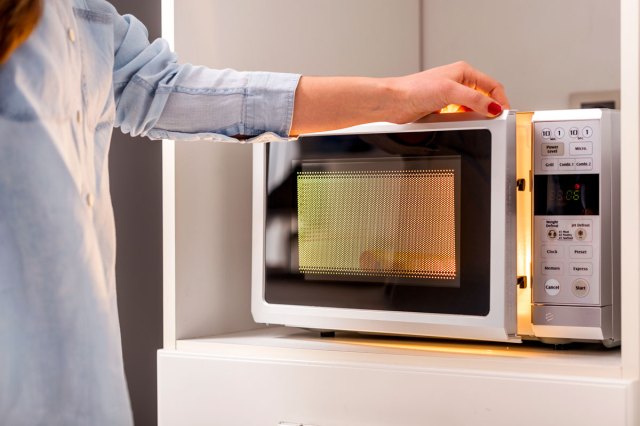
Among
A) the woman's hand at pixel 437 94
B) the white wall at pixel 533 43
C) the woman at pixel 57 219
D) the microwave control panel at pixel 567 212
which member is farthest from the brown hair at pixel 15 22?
the white wall at pixel 533 43

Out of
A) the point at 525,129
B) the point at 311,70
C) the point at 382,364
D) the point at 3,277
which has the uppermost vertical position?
the point at 311,70

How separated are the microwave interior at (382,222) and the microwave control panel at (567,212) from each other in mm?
57

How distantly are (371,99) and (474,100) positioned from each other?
110 mm

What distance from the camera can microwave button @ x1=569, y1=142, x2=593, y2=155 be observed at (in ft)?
3.00

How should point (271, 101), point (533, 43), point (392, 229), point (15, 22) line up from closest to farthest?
1. point (15, 22)
2. point (271, 101)
3. point (392, 229)
4. point (533, 43)

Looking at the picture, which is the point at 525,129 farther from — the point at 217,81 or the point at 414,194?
the point at 217,81

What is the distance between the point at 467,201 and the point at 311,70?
43 centimetres

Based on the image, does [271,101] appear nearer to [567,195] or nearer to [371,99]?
[371,99]

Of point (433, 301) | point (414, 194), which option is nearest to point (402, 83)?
point (414, 194)

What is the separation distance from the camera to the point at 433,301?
0.98m

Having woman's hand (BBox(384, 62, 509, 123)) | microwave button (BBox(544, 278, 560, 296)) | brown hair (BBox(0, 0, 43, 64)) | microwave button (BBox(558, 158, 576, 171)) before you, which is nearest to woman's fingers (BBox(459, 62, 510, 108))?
woman's hand (BBox(384, 62, 509, 123))

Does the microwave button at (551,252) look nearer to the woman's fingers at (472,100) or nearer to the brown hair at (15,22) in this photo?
the woman's fingers at (472,100)

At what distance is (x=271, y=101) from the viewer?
3.00 ft

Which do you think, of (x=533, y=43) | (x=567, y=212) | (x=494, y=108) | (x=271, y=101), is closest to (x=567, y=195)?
(x=567, y=212)
